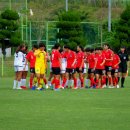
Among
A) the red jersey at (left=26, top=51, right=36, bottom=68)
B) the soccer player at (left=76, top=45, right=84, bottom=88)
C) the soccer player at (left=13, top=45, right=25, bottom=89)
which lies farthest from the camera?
the soccer player at (left=76, top=45, right=84, bottom=88)

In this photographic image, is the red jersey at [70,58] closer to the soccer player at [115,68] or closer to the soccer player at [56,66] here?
the soccer player at [115,68]

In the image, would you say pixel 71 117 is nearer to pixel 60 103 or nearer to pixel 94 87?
pixel 60 103

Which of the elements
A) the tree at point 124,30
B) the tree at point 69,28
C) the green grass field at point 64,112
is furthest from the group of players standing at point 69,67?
the tree at point 69,28

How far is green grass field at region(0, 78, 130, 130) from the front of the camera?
14297 millimetres

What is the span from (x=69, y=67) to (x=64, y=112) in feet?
41.8

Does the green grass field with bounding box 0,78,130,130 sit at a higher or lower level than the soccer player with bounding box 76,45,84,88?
lower

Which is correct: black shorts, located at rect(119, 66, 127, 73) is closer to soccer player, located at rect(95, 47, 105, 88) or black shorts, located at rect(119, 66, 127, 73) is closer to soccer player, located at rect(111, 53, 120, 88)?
soccer player, located at rect(111, 53, 120, 88)

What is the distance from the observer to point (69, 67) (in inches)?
1172

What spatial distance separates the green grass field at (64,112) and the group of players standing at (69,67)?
448 centimetres

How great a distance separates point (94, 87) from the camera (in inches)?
1198

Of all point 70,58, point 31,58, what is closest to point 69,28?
point 70,58

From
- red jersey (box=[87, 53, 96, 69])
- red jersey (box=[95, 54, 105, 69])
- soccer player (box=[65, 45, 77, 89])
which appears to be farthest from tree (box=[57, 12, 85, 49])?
soccer player (box=[65, 45, 77, 89])

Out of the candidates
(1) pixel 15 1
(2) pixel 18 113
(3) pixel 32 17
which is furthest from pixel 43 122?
(1) pixel 15 1

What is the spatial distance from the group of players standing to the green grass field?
14.7 ft
